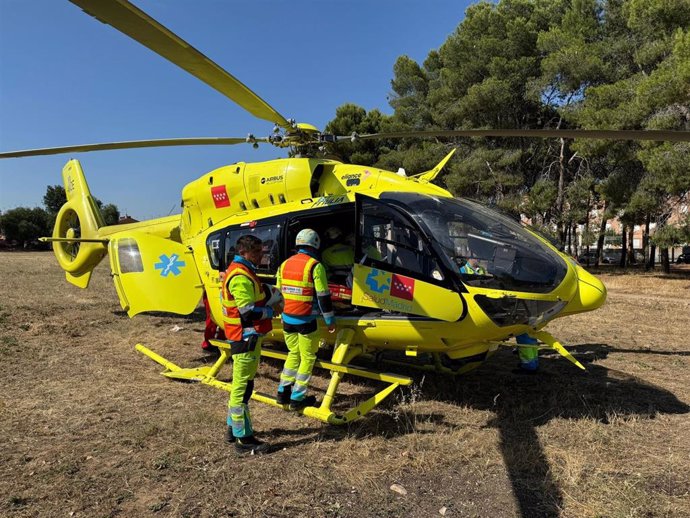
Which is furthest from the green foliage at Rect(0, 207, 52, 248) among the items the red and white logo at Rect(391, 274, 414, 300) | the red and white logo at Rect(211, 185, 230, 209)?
the red and white logo at Rect(391, 274, 414, 300)

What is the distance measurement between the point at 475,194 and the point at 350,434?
1994cm

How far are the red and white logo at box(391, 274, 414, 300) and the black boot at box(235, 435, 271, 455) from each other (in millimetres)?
1782

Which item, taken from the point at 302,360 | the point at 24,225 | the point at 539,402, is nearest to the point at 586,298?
the point at 539,402

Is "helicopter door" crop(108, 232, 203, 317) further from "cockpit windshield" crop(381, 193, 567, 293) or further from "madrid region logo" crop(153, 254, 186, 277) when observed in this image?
"cockpit windshield" crop(381, 193, 567, 293)

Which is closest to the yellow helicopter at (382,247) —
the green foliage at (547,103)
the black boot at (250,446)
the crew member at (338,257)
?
the crew member at (338,257)

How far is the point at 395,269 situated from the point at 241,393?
180 cm

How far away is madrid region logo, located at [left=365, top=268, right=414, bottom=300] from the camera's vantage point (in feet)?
14.6

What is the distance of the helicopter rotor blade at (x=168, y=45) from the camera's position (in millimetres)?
2668

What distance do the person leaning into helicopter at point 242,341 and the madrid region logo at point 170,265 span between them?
2907 mm

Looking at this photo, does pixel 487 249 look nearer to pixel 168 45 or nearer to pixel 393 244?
pixel 393 244

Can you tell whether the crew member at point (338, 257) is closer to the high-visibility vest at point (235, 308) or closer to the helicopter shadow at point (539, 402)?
the high-visibility vest at point (235, 308)

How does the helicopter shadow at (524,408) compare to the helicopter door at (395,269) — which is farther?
the helicopter door at (395,269)

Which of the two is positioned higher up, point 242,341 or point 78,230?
point 78,230

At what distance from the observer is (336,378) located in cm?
473
